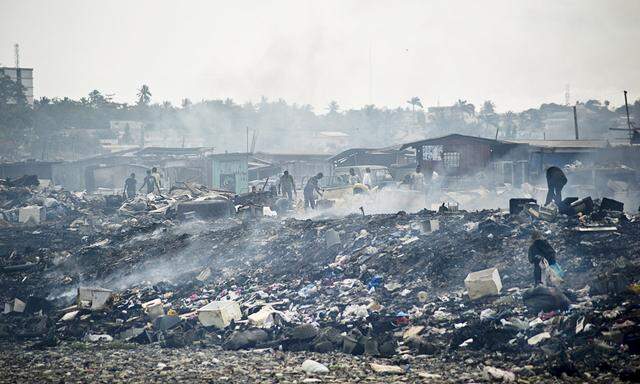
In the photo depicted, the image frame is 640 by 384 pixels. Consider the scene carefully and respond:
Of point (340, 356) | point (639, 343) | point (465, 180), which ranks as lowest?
point (340, 356)

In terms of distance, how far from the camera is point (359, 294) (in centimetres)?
970

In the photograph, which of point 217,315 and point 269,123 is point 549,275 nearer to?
point 217,315

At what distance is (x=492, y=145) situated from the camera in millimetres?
24906

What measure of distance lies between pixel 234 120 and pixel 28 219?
39.2m

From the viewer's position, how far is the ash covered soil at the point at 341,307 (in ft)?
22.4

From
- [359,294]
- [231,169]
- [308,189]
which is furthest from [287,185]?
[231,169]

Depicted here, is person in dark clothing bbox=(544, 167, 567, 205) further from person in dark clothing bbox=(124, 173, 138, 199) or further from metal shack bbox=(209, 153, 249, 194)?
metal shack bbox=(209, 153, 249, 194)

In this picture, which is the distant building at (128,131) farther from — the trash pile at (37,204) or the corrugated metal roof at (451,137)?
the corrugated metal roof at (451,137)

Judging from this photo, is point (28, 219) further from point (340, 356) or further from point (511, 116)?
point (511, 116)

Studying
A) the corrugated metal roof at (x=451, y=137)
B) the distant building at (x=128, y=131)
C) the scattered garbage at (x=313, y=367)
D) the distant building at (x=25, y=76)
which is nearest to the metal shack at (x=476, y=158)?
the corrugated metal roof at (x=451, y=137)

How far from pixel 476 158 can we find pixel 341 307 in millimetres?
17250

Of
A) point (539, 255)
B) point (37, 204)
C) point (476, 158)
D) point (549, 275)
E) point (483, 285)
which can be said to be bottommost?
point (483, 285)

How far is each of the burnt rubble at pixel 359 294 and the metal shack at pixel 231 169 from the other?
1362 centimetres

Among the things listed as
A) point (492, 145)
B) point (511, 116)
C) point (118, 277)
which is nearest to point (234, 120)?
point (511, 116)
